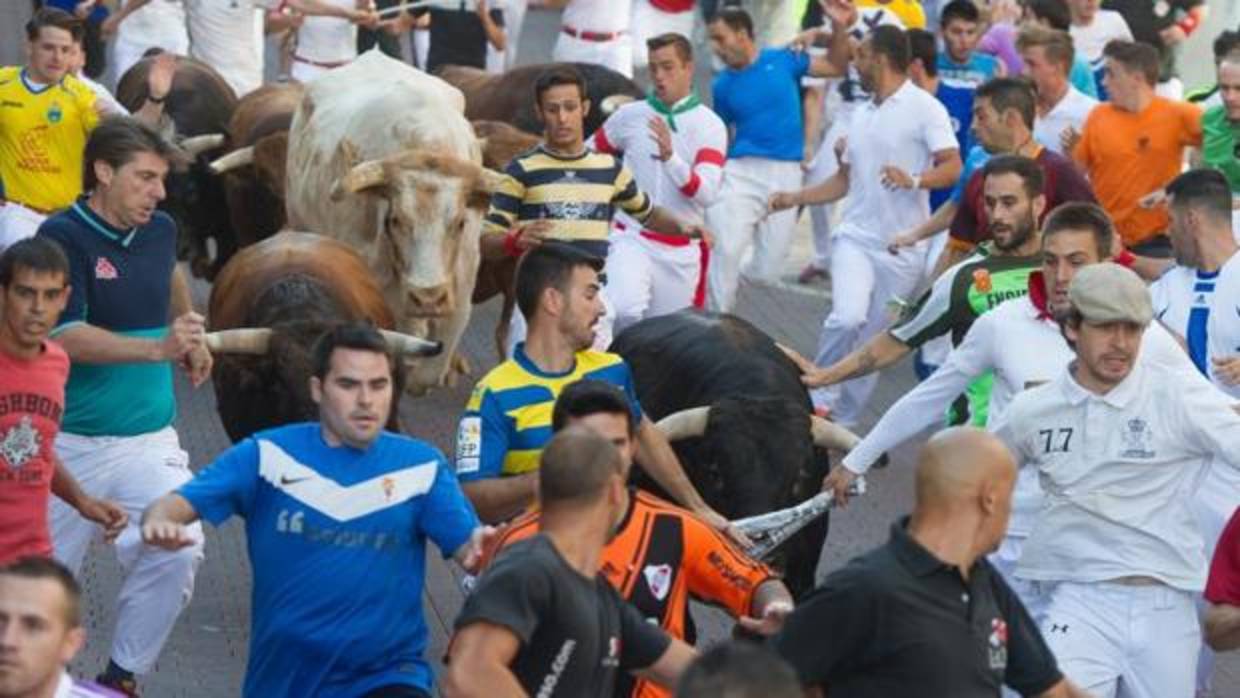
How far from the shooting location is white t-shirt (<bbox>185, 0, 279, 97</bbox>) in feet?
66.6

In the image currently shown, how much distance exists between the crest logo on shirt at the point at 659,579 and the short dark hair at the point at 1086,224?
2.54 metres

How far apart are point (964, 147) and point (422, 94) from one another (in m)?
3.86

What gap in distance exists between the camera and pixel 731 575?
26.9ft

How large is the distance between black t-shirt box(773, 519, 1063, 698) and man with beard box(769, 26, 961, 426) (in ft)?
26.2

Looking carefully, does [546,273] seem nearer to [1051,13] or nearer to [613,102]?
[613,102]

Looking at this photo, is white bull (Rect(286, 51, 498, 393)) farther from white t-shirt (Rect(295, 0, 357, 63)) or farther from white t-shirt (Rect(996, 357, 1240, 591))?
white t-shirt (Rect(996, 357, 1240, 591))

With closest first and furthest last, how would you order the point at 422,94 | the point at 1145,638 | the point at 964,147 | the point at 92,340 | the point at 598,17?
the point at 1145,638
the point at 92,340
the point at 422,94
the point at 964,147
the point at 598,17

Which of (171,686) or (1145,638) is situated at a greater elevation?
(1145,638)

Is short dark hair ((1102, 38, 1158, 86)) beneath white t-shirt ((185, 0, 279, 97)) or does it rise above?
above

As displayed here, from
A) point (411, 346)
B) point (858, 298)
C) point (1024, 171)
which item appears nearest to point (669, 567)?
point (1024, 171)

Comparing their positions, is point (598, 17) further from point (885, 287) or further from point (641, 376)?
point (641, 376)

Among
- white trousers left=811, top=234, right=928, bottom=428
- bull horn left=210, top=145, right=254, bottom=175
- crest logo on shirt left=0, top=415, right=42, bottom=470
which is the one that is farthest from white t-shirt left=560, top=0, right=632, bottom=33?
crest logo on shirt left=0, top=415, right=42, bottom=470

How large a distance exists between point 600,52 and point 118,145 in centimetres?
1063

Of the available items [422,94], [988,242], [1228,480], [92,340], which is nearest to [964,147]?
[422,94]
